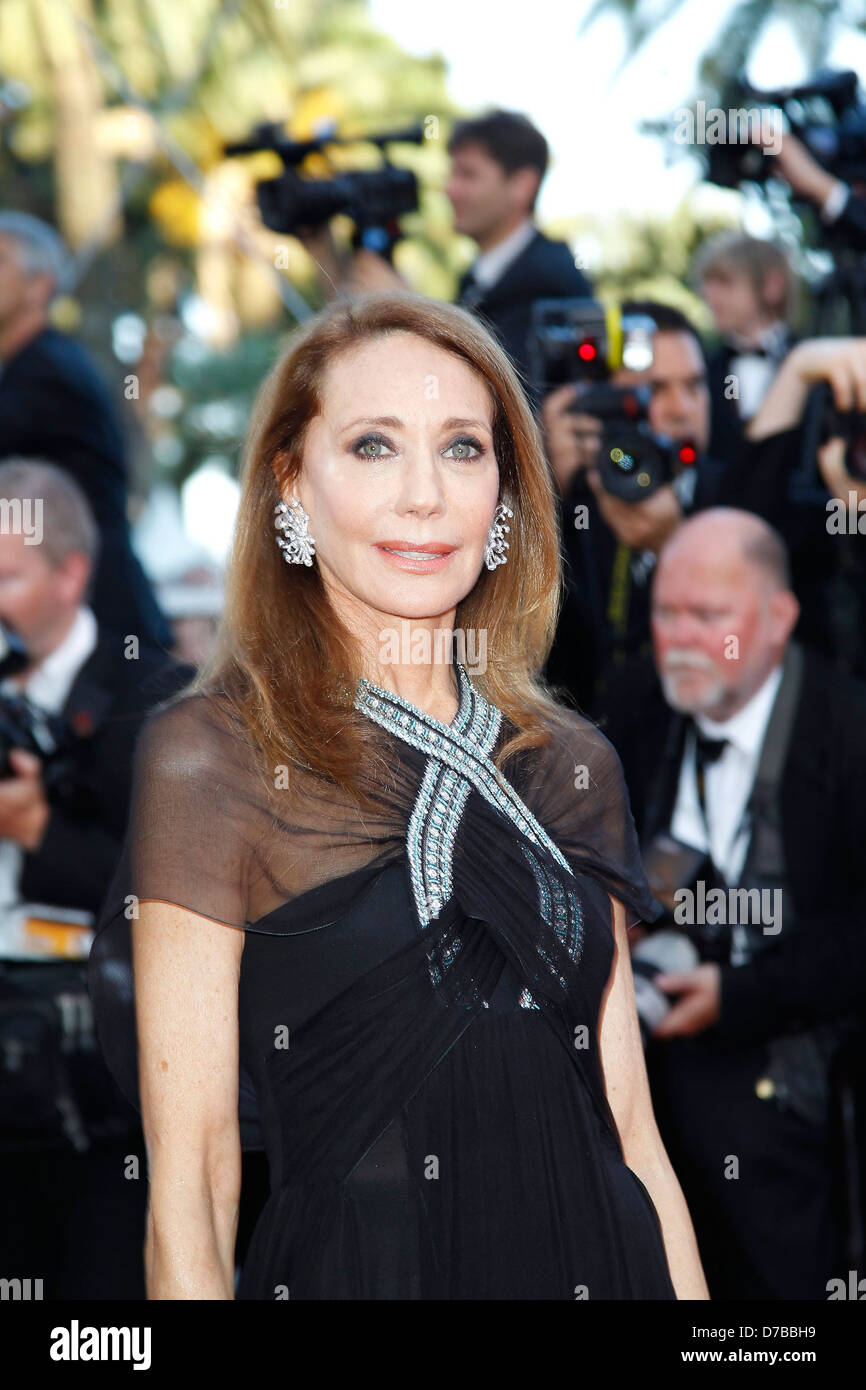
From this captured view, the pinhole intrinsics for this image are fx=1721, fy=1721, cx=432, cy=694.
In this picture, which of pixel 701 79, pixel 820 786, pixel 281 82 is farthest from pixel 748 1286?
pixel 281 82

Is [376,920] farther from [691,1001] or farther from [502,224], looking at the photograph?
[502,224]

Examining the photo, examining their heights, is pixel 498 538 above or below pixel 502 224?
below

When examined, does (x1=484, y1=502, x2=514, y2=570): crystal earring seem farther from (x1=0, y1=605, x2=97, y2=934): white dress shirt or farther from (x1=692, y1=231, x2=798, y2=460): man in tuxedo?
(x1=692, y1=231, x2=798, y2=460): man in tuxedo

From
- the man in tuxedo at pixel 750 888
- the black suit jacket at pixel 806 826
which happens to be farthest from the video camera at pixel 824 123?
the black suit jacket at pixel 806 826

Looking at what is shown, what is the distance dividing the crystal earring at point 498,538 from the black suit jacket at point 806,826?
1144mm

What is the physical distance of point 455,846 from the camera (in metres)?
1.73

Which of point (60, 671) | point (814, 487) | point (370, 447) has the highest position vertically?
point (814, 487)

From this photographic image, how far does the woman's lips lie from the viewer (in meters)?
1.79

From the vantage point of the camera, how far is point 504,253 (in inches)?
162

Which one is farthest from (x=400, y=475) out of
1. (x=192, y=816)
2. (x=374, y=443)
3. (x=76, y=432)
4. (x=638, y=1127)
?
(x=76, y=432)

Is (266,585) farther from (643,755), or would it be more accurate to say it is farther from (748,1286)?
(748,1286)

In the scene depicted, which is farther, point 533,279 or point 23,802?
point 533,279

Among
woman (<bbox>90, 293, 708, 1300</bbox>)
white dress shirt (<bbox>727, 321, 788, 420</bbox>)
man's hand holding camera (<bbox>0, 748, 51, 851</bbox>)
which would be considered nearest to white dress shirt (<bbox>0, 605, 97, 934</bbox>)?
man's hand holding camera (<bbox>0, 748, 51, 851</bbox>)

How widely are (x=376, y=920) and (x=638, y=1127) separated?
39cm
